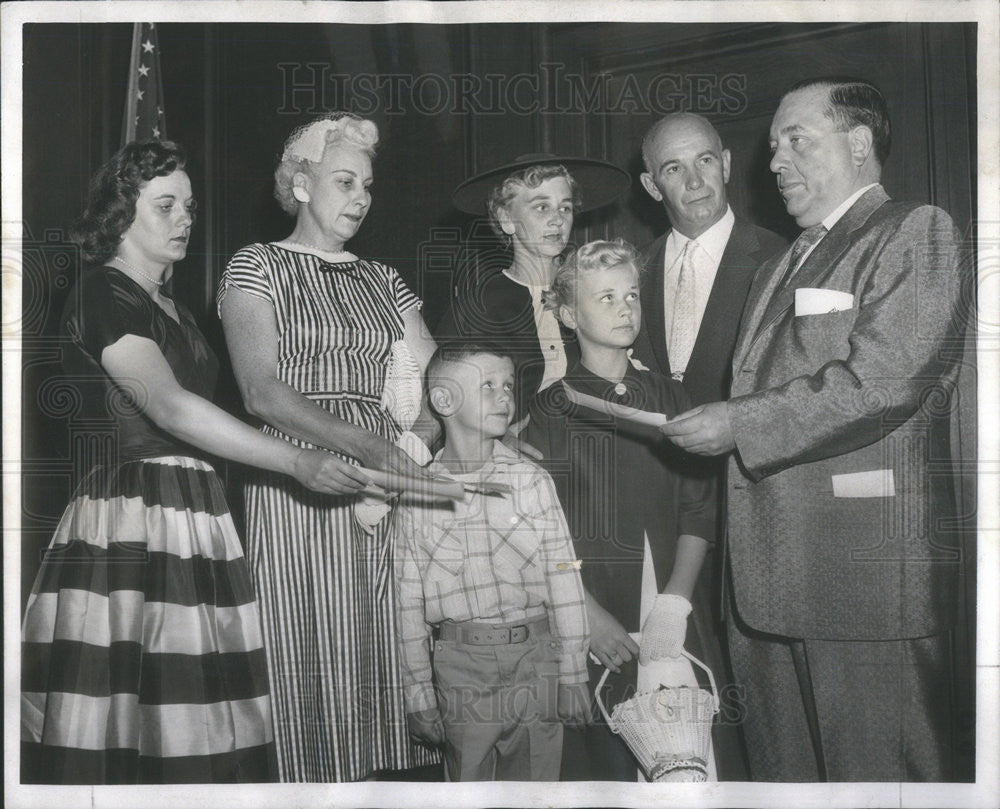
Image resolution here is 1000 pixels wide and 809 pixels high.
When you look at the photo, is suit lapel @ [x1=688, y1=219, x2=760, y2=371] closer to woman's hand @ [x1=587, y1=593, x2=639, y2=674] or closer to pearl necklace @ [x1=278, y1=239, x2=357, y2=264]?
woman's hand @ [x1=587, y1=593, x2=639, y2=674]

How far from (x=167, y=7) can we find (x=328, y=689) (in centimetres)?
213

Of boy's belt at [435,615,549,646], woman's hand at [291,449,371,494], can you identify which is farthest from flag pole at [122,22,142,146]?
→ boy's belt at [435,615,549,646]

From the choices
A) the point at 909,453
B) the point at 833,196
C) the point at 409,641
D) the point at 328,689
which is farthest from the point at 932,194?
the point at 328,689

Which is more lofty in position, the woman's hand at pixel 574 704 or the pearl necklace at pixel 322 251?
the pearl necklace at pixel 322 251

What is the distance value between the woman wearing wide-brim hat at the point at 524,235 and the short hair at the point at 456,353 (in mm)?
17

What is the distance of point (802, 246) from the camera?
2896 mm

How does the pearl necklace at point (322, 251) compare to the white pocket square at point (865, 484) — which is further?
the pearl necklace at point (322, 251)

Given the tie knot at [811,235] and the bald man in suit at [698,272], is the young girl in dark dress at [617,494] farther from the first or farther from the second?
the tie knot at [811,235]

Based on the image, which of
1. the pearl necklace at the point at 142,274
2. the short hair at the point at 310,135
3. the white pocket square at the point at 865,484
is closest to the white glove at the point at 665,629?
the white pocket square at the point at 865,484

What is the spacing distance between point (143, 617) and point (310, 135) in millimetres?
1519

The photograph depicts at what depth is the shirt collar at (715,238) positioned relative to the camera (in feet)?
9.62

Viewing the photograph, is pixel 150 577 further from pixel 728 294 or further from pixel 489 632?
pixel 728 294

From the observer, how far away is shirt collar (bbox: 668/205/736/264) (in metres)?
2.93

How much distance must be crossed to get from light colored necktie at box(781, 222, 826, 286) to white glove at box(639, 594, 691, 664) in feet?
3.23
